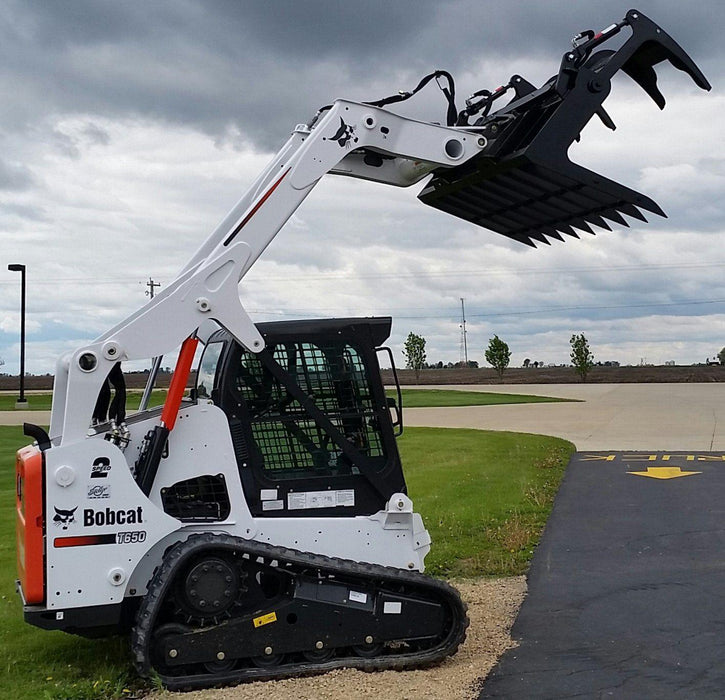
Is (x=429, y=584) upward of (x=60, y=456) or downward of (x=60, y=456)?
downward

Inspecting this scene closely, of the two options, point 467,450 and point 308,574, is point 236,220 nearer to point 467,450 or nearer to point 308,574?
point 308,574

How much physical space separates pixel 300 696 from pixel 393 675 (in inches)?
27.1

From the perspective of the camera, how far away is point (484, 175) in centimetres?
669

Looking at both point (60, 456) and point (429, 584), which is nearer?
point (60, 456)

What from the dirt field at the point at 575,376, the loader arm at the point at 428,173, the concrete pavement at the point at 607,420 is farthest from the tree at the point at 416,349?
the loader arm at the point at 428,173

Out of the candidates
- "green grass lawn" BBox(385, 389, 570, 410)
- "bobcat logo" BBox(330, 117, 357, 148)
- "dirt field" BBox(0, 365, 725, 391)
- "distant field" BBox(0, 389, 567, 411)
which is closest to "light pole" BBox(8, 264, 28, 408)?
"distant field" BBox(0, 389, 567, 411)

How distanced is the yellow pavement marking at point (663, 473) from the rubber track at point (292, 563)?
10.4 meters

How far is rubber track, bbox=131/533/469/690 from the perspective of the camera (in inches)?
215

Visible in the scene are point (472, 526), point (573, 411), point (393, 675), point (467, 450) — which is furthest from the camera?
point (573, 411)

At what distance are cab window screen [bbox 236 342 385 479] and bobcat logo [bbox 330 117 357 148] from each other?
4.43ft

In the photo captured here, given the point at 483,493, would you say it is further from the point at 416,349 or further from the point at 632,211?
the point at 416,349

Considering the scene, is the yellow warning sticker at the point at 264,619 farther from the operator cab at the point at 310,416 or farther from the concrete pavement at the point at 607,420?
the concrete pavement at the point at 607,420

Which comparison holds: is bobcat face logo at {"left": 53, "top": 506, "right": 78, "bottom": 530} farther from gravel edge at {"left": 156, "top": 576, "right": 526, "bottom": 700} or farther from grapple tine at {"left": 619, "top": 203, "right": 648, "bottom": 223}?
grapple tine at {"left": 619, "top": 203, "right": 648, "bottom": 223}

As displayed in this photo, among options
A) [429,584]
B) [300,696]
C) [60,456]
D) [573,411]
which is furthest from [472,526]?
[573,411]
